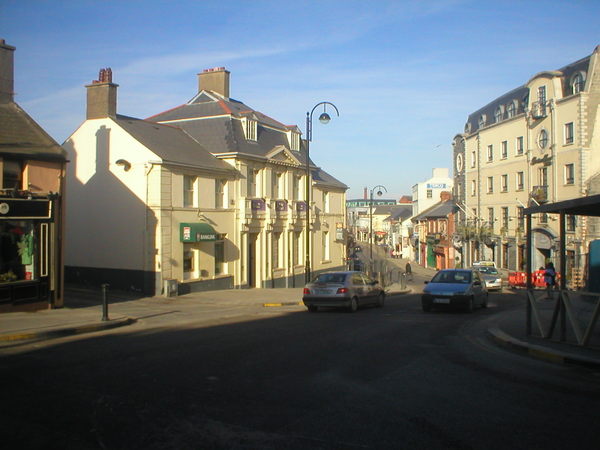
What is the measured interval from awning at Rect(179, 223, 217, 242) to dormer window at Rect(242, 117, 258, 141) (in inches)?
312

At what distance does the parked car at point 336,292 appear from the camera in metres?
19.2

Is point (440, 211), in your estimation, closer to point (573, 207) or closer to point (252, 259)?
point (252, 259)

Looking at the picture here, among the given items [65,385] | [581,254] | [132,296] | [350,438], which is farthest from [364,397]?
[581,254]

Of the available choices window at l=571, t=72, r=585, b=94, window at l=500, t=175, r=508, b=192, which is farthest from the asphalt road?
window at l=500, t=175, r=508, b=192

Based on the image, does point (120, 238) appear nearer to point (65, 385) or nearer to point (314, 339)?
point (314, 339)

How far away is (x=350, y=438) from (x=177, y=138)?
1005 inches

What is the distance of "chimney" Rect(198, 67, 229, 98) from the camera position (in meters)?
36.2

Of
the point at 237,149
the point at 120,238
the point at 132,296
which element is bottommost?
the point at 132,296

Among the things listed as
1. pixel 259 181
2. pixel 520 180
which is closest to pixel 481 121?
pixel 520 180

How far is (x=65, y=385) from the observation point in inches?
305

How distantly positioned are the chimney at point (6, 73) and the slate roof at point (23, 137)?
0.26 meters

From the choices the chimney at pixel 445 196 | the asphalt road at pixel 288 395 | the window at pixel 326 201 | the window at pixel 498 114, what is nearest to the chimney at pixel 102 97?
the asphalt road at pixel 288 395

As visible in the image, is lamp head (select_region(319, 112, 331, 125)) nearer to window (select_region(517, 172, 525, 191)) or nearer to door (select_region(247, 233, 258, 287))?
door (select_region(247, 233, 258, 287))

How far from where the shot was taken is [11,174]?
16750mm
